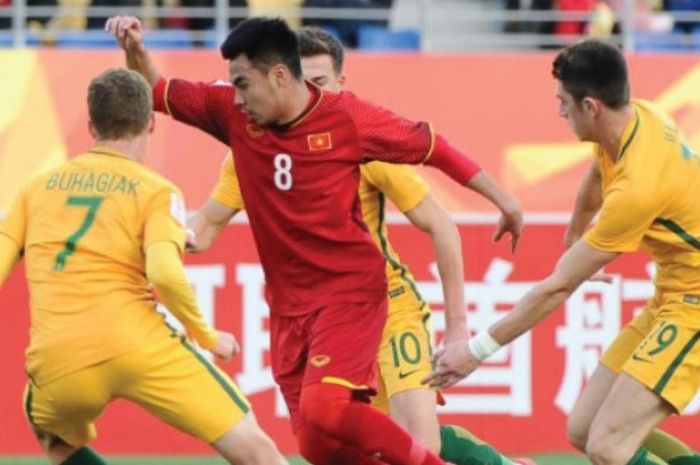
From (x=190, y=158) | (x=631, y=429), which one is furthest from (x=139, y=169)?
(x=190, y=158)

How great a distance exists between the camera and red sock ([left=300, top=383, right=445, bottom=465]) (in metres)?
8.63

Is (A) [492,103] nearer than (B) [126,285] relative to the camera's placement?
No

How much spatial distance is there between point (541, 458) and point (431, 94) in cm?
353

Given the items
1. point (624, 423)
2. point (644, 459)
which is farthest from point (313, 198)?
point (644, 459)

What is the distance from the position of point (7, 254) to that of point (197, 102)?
1056mm

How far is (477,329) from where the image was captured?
1324 cm

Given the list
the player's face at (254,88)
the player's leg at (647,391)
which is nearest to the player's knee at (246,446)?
the player's face at (254,88)

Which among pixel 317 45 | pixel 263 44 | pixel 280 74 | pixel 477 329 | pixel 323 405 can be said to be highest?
pixel 263 44

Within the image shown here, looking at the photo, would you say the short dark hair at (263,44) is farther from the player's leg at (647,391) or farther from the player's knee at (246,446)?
the player's leg at (647,391)

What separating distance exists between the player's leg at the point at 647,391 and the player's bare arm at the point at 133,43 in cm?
242

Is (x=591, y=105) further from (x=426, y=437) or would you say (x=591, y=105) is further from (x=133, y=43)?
(x=133, y=43)

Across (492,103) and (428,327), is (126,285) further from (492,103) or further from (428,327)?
(492,103)

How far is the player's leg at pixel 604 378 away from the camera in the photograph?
9.42 metres

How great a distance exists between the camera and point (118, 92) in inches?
335
